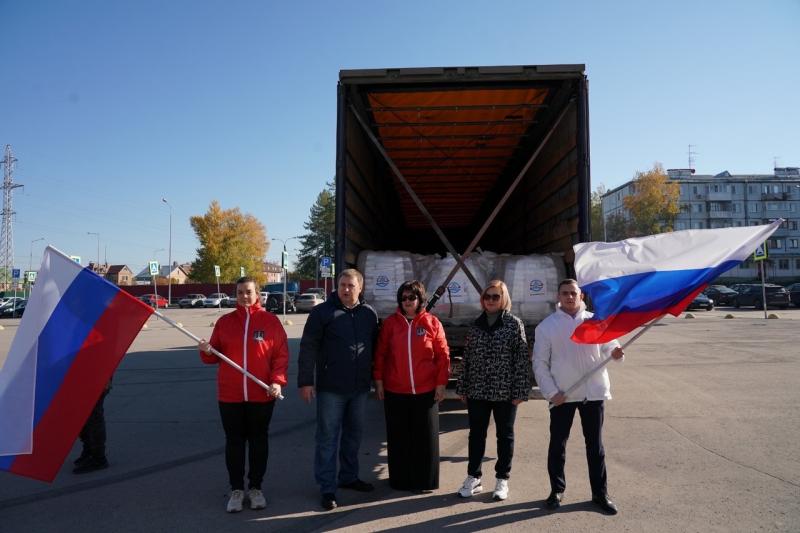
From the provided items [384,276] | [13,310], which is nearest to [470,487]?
[384,276]

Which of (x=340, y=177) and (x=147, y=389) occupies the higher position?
(x=340, y=177)

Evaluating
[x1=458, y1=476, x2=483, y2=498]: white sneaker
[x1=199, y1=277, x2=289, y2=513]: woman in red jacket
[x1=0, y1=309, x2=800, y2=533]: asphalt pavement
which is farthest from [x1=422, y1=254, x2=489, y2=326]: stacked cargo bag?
[x1=199, y1=277, x2=289, y2=513]: woman in red jacket

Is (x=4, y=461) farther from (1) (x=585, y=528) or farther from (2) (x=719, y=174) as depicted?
(2) (x=719, y=174)

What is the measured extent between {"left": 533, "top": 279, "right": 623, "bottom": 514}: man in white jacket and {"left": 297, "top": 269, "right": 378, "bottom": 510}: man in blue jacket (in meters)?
1.38

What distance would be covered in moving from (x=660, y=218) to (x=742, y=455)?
194 feet

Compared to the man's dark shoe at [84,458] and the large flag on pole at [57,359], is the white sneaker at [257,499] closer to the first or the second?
the large flag on pole at [57,359]

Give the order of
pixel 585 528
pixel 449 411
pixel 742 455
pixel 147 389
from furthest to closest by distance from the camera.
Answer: pixel 147 389 → pixel 449 411 → pixel 742 455 → pixel 585 528

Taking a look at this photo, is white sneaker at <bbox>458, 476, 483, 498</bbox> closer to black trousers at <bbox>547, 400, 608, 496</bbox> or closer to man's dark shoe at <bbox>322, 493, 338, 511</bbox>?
black trousers at <bbox>547, 400, 608, 496</bbox>

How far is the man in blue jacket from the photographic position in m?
4.30

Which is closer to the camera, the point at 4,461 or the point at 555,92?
the point at 4,461

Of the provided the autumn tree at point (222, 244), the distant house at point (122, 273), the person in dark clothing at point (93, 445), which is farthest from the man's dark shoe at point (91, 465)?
the distant house at point (122, 273)

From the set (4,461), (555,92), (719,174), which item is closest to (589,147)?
(555,92)

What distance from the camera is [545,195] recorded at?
796 centimetres

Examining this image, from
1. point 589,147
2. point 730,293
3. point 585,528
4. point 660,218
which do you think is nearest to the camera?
point 585,528
